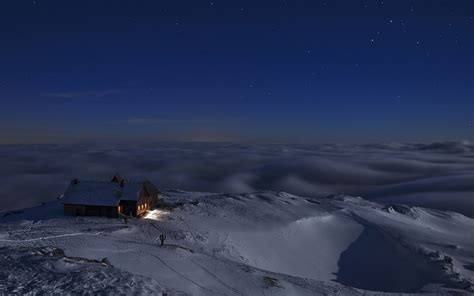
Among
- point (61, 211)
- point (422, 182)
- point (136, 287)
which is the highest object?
point (136, 287)

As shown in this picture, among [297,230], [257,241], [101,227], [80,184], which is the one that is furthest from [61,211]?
[297,230]

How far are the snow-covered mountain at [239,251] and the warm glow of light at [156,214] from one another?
0.12m

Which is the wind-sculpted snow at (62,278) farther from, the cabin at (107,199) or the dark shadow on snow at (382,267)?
the dark shadow on snow at (382,267)

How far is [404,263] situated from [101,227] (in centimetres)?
3179

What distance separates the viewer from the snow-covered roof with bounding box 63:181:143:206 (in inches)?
1668

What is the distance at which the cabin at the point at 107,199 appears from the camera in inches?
1660

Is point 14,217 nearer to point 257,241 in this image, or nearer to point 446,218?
point 257,241

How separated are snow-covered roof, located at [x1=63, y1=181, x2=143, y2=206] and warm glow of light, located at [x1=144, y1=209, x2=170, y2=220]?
2.81 meters

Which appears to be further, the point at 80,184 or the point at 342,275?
the point at 80,184

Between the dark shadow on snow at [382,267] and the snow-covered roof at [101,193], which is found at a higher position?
the snow-covered roof at [101,193]

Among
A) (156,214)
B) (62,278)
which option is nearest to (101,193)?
(156,214)

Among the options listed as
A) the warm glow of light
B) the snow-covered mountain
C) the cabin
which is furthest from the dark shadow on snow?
the cabin

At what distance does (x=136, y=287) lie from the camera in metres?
17.8

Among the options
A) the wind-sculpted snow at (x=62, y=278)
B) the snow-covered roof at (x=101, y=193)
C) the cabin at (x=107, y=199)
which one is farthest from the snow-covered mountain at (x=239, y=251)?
the snow-covered roof at (x=101, y=193)
